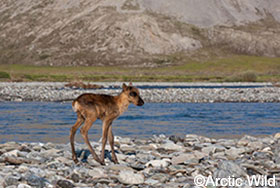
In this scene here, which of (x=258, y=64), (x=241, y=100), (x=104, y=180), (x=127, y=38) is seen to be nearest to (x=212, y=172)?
(x=104, y=180)

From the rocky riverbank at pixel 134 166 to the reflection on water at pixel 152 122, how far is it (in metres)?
6.09

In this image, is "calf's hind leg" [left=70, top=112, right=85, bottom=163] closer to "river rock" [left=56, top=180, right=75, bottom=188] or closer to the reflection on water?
"river rock" [left=56, top=180, right=75, bottom=188]

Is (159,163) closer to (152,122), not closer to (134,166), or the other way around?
(134,166)

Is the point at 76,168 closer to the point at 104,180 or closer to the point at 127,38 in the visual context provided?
the point at 104,180

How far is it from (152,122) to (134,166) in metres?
16.9

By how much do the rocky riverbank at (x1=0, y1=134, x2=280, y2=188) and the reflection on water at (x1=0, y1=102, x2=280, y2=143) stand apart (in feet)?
20.0

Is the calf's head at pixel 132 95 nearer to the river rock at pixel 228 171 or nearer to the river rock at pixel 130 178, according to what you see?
the river rock at pixel 130 178

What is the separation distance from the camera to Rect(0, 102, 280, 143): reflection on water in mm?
23873

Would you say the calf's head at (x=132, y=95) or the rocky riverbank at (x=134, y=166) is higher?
the calf's head at (x=132, y=95)

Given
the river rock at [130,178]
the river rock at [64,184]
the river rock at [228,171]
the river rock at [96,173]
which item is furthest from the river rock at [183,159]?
the river rock at [64,184]

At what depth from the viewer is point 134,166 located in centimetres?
1285

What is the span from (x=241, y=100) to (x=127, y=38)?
147 metres

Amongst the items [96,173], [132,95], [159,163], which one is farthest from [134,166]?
[132,95]

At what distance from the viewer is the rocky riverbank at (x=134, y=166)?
1135 centimetres
